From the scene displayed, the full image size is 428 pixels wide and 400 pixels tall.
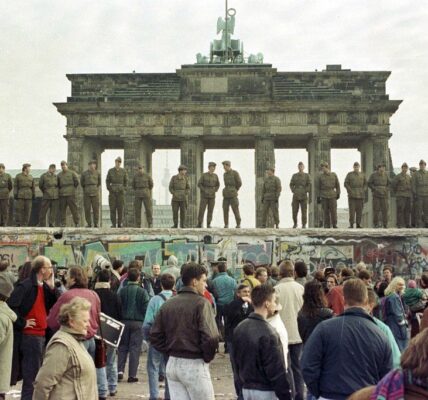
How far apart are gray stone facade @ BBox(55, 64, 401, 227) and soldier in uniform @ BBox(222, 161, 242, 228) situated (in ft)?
29.0

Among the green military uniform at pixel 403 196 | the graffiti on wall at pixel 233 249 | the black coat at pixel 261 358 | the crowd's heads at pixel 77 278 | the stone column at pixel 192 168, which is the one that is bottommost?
the black coat at pixel 261 358

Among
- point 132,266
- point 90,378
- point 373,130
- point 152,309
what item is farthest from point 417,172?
point 90,378

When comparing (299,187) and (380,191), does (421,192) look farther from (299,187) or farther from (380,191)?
(299,187)

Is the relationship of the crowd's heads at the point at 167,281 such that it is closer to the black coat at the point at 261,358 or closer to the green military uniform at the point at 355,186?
the black coat at the point at 261,358

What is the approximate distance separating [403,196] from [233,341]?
609 inches

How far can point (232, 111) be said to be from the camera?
30.5 meters

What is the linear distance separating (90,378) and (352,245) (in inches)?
600

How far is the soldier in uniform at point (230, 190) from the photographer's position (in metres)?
20.5

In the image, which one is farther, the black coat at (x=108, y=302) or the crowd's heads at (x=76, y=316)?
the black coat at (x=108, y=302)

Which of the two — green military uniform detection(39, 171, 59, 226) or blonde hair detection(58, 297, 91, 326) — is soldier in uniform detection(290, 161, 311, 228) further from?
blonde hair detection(58, 297, 91, 326)

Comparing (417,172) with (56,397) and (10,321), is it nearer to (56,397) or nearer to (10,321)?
(10,321)

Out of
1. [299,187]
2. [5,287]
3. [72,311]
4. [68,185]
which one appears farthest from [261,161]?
[72,311]

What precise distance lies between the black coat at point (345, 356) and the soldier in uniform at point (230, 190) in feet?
48.5

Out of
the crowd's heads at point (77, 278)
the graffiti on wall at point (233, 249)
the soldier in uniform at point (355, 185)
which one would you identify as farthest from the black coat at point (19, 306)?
the soldier in uniform at point (355, 185)
